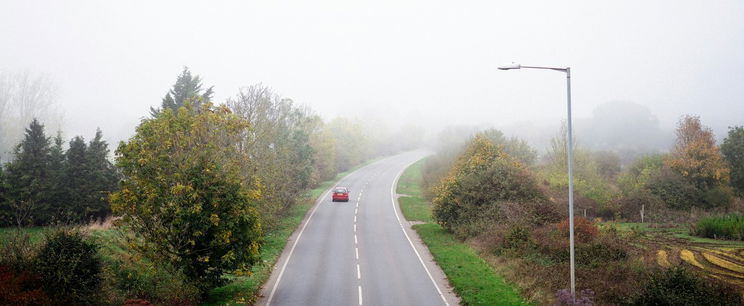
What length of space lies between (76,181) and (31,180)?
104 inches

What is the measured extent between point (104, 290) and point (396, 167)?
2972 inches

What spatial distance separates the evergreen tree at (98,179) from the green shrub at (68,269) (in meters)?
21.0

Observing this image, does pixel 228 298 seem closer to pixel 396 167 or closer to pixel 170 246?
pixel 170 246

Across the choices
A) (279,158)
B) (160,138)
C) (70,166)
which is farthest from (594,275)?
(70,166)

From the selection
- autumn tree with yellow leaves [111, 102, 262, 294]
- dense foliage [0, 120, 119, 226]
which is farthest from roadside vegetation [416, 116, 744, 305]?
dense foliage [0, 120, 119, 226]

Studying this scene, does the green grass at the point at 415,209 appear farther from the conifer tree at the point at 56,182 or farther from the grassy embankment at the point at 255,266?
the conifer tree at the point at 56,182

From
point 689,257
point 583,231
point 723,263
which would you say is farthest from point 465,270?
point 723,263

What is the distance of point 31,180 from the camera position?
31.4m

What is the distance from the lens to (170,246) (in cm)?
1697

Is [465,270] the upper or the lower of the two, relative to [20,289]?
lower

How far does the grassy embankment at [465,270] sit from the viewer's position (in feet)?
56.0

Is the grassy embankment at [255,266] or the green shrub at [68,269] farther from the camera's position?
the grassy embankment at [255,266]

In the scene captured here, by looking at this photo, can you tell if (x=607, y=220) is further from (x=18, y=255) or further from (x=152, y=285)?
(x=18, y=255)

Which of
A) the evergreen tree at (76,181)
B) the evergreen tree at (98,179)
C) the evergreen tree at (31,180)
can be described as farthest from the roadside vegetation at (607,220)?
the evergreen tree at (31,180)
